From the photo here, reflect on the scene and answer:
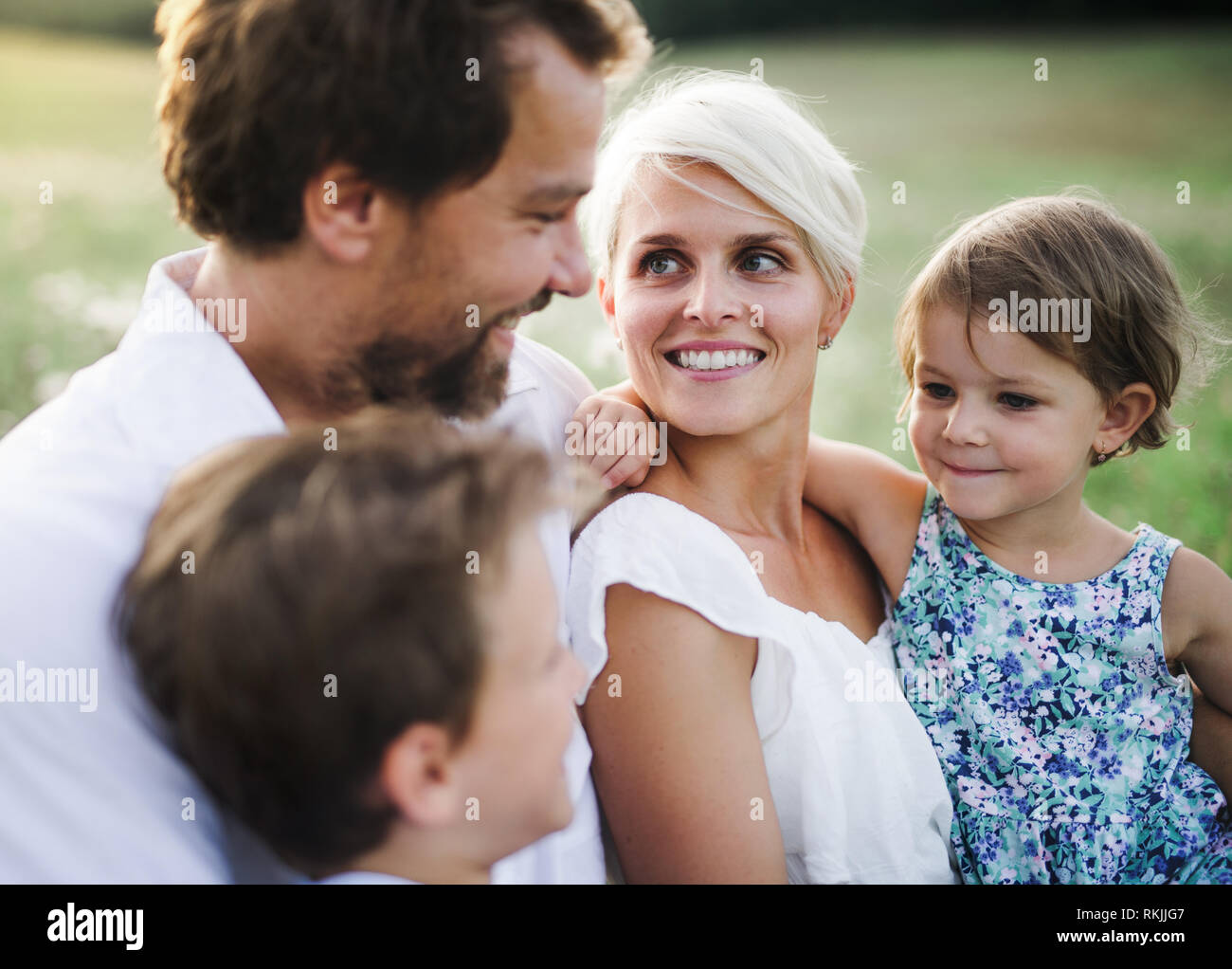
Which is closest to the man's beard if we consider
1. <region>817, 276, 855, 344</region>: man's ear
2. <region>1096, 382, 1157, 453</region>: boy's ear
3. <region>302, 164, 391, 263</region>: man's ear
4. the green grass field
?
<region>302, 164, 391, 263</region>: man's ear

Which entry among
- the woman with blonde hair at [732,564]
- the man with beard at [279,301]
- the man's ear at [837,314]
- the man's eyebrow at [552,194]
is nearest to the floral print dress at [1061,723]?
the woman with blonde hair at [732,564]

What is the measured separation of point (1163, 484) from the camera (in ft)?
14.7

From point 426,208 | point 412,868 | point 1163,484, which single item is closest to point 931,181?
point 1163,484

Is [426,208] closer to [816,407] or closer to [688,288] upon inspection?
[688,288]

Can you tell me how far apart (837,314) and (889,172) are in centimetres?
761

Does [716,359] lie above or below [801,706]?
above

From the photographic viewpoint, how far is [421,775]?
1.38 m

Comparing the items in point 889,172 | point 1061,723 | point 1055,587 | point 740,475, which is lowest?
point 1061,723

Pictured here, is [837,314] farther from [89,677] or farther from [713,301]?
[89,677]

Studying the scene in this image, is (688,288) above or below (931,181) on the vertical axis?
below

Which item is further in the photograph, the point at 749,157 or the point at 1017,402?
the point at 1017,402

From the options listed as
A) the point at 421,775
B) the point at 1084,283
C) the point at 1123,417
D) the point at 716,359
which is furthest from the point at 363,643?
the point at 1123,417
